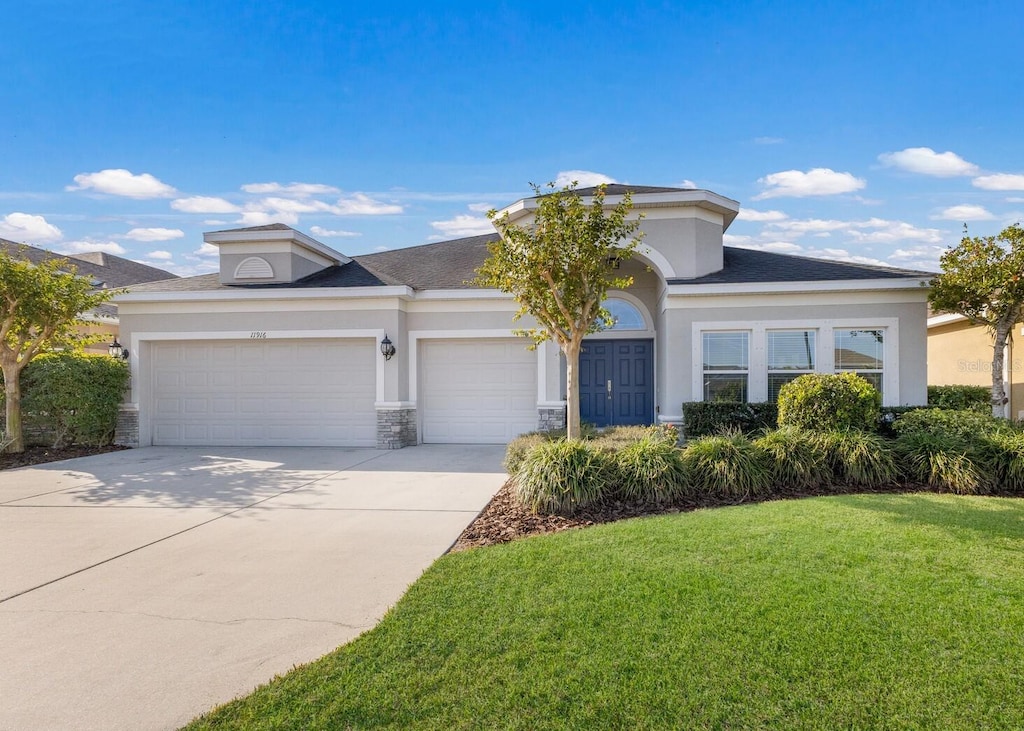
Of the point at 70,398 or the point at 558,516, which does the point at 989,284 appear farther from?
the point at 70,398

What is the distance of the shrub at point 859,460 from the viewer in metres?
6.83

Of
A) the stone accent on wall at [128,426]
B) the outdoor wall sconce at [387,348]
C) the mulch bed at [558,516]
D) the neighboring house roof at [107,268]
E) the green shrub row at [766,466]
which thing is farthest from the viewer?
the neighboring house roof at [107,268]

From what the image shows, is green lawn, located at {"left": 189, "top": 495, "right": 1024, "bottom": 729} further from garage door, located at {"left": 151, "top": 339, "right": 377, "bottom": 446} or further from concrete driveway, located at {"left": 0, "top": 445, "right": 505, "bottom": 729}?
garage door, located at {"left": 151, "top": 339, "right": 377, "bottom": 446}

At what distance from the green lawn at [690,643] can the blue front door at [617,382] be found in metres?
7.62

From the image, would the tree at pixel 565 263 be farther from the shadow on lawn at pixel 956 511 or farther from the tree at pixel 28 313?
the tree at pixel 28 313

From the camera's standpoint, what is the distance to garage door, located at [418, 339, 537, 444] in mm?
11852

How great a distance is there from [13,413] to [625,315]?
1246cm

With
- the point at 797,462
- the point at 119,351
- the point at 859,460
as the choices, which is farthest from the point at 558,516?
the point at 119,351

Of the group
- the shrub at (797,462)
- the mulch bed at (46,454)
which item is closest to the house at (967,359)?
the shrub at (797,462)

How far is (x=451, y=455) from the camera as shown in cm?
1038

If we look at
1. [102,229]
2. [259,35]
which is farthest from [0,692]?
[102,229]

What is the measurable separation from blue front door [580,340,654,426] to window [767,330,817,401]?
2.61m

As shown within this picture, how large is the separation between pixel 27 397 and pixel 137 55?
7.09 meters

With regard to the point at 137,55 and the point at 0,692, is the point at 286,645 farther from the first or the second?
the point at 137,55
